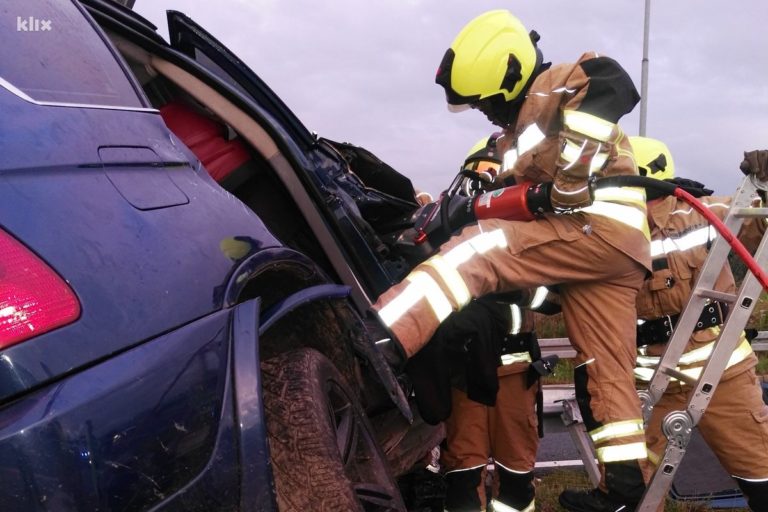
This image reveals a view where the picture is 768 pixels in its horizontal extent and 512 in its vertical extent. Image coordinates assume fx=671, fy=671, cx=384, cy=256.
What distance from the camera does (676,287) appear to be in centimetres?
345

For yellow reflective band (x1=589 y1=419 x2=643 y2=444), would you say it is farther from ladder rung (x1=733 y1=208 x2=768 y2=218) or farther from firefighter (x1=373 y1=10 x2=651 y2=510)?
ladder rung (x1=733 y1=208 x2=768 y2=218)

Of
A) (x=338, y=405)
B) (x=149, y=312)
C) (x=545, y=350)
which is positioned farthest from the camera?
(x=545, y=350)

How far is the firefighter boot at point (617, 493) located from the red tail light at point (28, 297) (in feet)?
7.75

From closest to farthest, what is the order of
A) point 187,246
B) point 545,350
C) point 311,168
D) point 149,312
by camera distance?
point 149,312 < point 187,246 < point 311,168 < point 545,350

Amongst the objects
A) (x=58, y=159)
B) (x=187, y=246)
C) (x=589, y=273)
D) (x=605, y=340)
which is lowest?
(x=605, y=340)

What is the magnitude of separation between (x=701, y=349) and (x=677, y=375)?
0.33 metres

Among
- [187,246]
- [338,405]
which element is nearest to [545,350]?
[338,405]

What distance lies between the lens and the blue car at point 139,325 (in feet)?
3.55

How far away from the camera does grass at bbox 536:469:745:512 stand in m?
3.88

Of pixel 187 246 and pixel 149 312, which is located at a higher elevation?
pixel 187 246

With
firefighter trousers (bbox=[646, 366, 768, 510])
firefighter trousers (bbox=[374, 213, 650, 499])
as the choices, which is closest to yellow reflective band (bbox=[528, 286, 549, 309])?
firefighter trousers (bbox=[374, 213, 650, 499])

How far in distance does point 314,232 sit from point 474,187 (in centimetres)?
119

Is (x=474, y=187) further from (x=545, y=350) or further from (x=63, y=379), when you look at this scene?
(x=545, y=350)

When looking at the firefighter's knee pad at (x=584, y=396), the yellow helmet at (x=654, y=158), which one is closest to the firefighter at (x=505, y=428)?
the firefighter's knee pad at (x=584, y=396)
